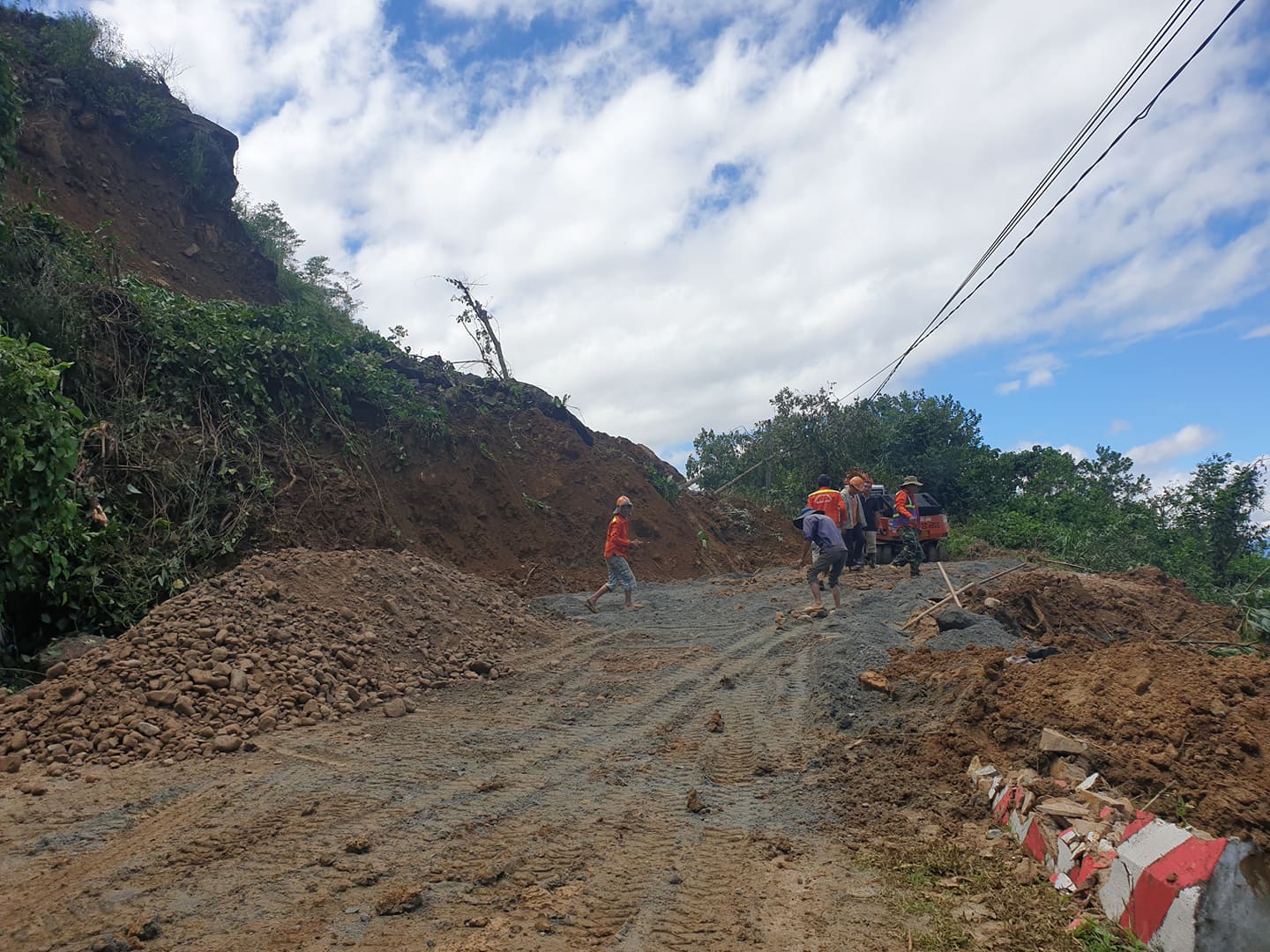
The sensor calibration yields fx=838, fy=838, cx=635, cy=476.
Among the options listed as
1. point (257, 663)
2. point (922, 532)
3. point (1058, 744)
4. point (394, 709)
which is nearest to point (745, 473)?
point (922, 532)

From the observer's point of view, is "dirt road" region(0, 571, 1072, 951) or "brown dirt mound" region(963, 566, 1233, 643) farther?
"brown dirt mound" region(963, 566, 1233, 643)

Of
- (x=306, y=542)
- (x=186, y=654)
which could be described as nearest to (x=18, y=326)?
(x=306, y=542)

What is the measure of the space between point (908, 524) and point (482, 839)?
1481cm

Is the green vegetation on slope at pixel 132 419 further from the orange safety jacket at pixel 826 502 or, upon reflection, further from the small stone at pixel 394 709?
the orange safety jacket at pixel 826 502

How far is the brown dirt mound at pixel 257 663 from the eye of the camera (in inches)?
220

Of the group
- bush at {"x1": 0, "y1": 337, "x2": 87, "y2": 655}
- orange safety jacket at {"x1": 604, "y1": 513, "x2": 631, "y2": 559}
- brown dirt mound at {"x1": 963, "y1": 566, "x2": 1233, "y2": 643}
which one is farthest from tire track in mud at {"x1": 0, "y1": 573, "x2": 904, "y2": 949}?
orange safety jacket at {"x1": 604, "y1": 513, "x2": 631, "y2": 559}

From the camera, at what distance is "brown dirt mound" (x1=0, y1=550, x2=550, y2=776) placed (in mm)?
5594

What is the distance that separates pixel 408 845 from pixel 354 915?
0.68 meters

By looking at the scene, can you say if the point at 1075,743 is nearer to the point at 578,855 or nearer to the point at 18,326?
the point at 578,855

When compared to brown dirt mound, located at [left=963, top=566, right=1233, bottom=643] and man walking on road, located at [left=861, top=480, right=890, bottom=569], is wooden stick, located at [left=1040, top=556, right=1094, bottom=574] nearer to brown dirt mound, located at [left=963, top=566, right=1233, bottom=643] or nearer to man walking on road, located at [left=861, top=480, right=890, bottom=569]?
man walking on road, located at [left=861, top=480, right=890, bottom=569]

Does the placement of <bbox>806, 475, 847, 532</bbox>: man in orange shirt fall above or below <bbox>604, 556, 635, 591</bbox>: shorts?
above

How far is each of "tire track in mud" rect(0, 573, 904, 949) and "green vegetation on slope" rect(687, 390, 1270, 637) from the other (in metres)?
14.5

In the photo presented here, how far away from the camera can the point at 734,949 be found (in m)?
2.99

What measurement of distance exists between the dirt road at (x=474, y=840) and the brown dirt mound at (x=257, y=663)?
13.8 inches
